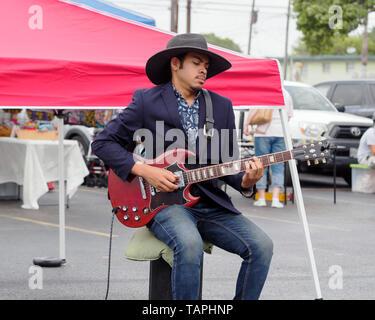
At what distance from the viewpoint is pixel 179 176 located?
4.34 meters

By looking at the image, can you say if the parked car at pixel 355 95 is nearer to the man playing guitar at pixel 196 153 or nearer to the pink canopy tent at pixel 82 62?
the pink canopy tent at pixel 82 62

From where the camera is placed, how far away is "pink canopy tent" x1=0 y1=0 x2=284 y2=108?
523 centimetres

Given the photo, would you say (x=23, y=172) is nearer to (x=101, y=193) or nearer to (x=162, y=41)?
(x=101, y=193)

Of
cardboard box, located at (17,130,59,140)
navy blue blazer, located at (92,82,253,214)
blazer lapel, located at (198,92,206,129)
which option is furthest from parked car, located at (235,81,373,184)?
navy blue blazer, located at (92,82,253,214)

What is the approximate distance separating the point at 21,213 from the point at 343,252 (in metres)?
4.83

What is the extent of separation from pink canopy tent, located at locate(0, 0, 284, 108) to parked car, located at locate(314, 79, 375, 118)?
11490mm

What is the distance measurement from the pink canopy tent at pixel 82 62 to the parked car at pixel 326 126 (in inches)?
300

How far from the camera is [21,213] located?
34.0ft

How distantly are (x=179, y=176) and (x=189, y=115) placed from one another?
0.44 m

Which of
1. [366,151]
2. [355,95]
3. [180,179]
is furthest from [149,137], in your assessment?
[355,95]

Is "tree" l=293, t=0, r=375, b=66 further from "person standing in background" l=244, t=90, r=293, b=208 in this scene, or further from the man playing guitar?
the man playing guitar

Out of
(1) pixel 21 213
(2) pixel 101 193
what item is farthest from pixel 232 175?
(2) pixel 101 193

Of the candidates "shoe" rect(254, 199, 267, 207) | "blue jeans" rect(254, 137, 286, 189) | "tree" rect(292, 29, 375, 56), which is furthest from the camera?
"tree" rect(292, 29, 375, 56)
